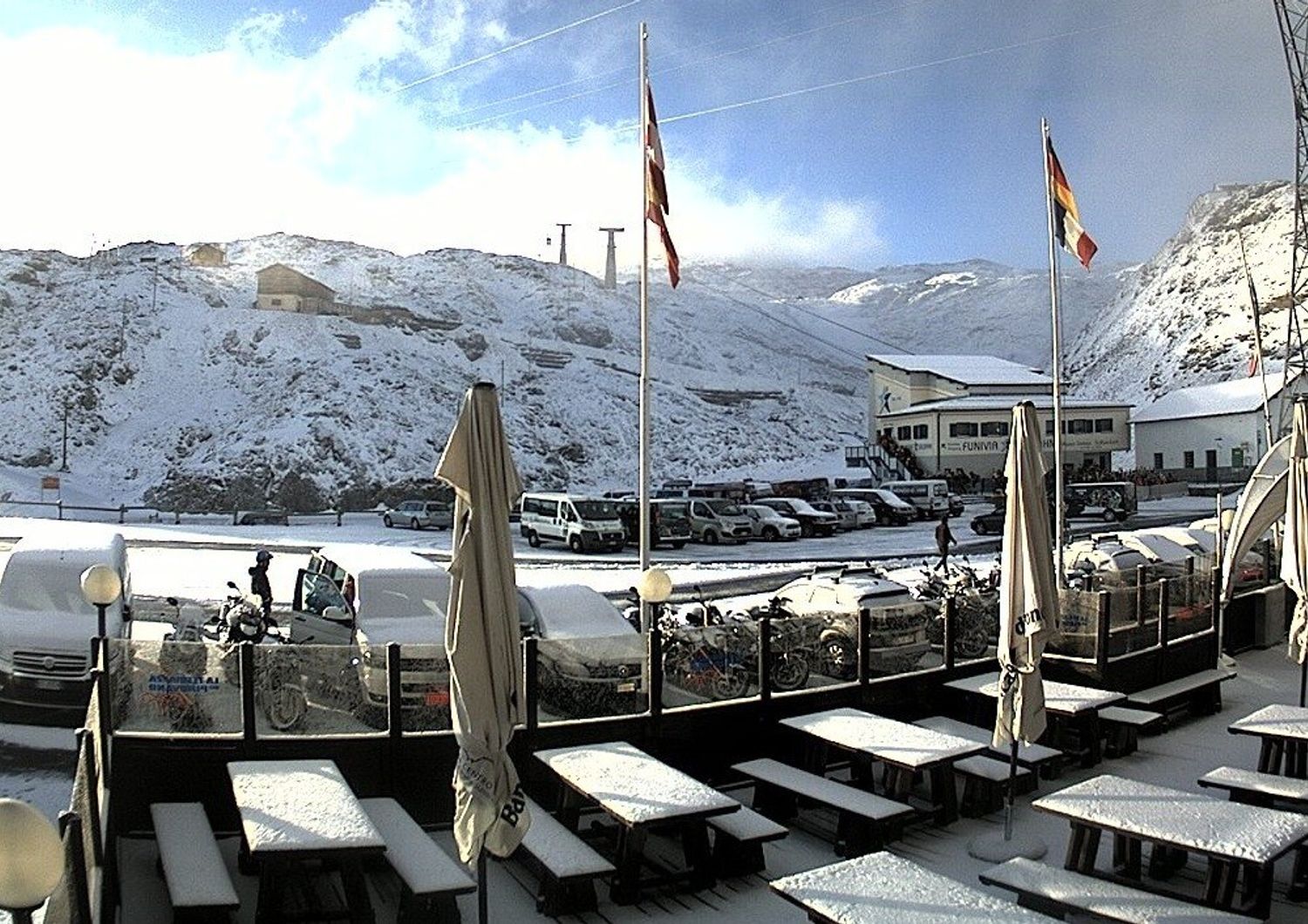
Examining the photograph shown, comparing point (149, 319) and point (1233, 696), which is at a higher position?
point (149, 319)

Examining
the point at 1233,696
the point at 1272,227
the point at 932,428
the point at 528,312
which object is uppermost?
the point at 1272,227

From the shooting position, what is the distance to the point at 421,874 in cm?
601

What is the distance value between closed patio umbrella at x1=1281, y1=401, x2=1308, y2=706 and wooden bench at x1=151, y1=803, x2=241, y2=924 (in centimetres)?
1031

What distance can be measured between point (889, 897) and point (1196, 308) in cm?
12744

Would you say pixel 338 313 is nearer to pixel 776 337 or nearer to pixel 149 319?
pixel 149 319

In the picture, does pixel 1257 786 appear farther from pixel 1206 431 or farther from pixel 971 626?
pixel 1206 431

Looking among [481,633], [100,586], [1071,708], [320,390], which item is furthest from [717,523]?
[320,390]

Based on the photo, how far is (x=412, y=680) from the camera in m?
8.23

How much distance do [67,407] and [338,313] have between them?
25087 millimetres

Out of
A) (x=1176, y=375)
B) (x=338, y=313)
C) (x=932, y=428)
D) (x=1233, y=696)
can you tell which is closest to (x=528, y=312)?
(x=338, y=313)

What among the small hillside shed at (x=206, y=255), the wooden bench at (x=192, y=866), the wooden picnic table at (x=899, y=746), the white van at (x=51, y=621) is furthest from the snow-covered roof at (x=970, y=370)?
the small hillside shed at (x=206, y=255)

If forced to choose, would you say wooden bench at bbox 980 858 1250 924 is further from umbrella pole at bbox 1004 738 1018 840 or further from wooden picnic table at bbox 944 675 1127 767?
wooden picnic table at bbox 944 675 1127 767

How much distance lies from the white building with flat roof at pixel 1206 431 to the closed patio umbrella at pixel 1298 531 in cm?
4929

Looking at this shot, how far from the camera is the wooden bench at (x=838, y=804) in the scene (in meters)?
7.54
